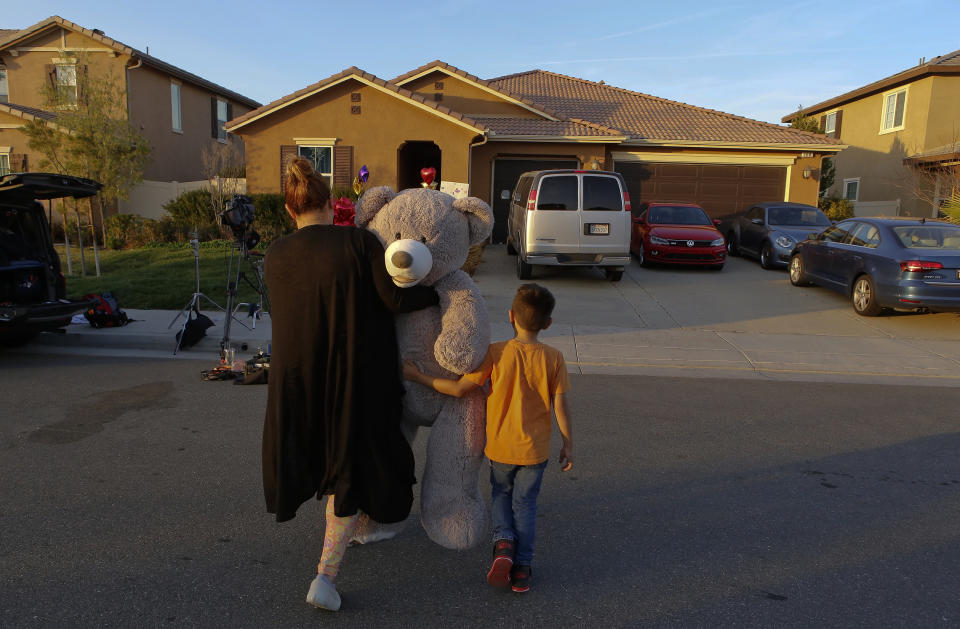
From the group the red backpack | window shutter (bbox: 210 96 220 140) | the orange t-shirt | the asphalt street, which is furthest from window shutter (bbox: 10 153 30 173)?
the orange t-shirt

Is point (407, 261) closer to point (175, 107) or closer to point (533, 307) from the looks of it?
point (533, 307)

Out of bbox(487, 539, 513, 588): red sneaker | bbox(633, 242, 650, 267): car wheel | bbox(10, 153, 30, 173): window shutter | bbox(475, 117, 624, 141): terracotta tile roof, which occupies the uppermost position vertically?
bbox(475, 117, 624, 141): terracotta tile roof

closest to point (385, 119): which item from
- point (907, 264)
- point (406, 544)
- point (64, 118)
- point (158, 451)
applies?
point (64, 118)

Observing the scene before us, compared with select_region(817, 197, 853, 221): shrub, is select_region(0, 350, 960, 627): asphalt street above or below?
below

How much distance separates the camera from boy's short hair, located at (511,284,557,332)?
2.80 metres

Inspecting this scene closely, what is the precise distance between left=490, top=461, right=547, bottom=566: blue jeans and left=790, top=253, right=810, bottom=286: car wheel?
11.1 m

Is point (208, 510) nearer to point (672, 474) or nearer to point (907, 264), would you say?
point (672, 474)

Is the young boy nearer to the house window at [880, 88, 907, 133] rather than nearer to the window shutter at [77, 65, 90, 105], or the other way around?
the window shutter at [77, 65, 90, 105]

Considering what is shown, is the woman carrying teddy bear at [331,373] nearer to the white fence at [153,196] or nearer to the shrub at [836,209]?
the white fence at [153,196]

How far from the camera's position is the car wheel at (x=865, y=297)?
998cm

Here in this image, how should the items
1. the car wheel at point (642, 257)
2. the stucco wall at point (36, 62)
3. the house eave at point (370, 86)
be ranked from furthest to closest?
the stucco wall at point (36, 62)
the house eave at point (370, 86)
the car wheel at point (642, 257)

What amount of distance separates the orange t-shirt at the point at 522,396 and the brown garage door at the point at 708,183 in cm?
1689

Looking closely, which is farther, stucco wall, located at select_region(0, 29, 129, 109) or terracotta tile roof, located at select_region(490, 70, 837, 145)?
stucco wall, located at select_region(0, 29, 129, 109)

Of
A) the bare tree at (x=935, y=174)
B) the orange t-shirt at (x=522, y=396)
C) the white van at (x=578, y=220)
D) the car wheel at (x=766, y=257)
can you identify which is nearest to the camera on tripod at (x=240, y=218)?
the orange t-shirt at (x=522, y=396)
